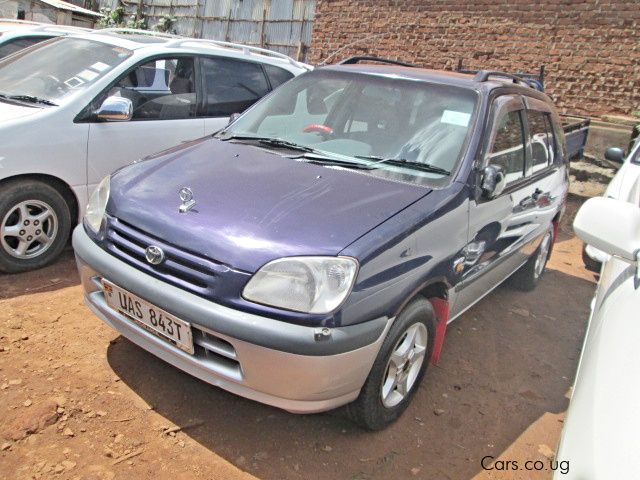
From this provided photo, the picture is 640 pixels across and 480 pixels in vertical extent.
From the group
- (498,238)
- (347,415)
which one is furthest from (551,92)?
(347,415)

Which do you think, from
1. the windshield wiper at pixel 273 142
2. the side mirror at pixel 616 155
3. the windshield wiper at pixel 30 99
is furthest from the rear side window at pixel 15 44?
the side mirror at pixel 616 155

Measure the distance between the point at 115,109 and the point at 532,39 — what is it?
24.9 ft

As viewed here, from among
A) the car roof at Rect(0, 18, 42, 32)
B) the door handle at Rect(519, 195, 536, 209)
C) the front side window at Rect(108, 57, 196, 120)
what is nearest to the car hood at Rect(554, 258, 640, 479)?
the door handle at Rect(519, 195, 536, 209)

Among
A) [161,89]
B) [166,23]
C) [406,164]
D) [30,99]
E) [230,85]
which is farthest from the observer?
[166,23]

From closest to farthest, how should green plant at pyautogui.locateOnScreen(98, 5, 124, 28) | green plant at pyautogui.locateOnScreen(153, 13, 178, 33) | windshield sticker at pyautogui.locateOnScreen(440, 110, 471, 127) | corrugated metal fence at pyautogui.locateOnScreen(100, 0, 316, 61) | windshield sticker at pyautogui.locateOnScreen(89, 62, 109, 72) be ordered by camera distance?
windshield sticker at pyautogui.locateOnScreen(440, 110, 471, 127), windshield sticker at pyautogui.locateOnScreen(89, 62, 109, 72), corrugated metal fence at pyautogui.locateOnScreen(100, 0, 316, 61), green plant at pyautogui.locateOnScreen(153, 13, 178, 33), green plant at pyautogui.locateOnScreen(98, 5, 124, 28)

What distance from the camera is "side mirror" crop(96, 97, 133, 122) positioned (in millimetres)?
3961

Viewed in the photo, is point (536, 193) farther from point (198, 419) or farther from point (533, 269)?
point (198, 419)

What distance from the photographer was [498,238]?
3482 mm

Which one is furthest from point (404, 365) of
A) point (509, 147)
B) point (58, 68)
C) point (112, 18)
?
point (112, 18)

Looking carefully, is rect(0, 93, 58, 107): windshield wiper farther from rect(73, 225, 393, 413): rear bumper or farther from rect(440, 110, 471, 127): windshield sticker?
Result: rect(440, 110, 471, 127): windshield sticker

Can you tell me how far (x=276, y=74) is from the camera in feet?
18.1

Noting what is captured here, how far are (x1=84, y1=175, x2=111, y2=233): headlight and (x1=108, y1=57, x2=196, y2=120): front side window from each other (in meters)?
1.56

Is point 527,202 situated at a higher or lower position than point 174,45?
lower

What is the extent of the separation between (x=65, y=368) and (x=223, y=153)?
57.9 inches
